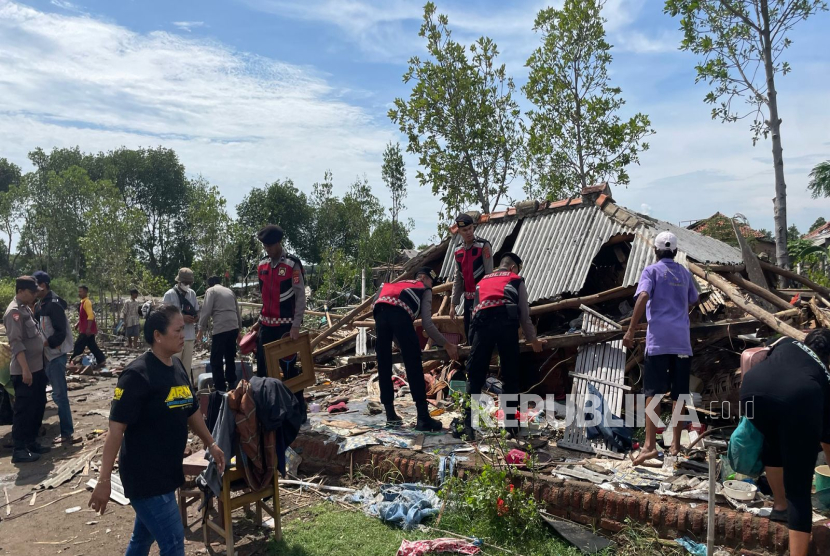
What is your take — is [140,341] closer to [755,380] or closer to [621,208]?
[621,208]

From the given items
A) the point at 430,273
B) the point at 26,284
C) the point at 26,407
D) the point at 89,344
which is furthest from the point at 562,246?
the point at 89,344

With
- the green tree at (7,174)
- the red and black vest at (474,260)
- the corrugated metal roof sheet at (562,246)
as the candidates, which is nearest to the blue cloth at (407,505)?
the red and black vest at (474,260)

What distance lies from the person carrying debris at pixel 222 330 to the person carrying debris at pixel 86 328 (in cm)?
644

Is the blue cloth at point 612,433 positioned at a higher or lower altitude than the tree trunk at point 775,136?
lower

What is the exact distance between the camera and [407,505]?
442cm

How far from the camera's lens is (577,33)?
17.0 meters

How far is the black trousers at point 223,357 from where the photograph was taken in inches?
283

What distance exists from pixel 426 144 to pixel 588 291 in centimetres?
1170

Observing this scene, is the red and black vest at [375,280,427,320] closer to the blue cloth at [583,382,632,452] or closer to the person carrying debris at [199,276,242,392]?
the blue cloth at [583,382,632,452]

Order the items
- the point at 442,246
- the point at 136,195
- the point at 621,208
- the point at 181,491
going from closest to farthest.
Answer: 1. the point at 181,491
2. the point at 621,208
3. the point at 442,246
4. the point at 136,195

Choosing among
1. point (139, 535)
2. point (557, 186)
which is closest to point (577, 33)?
point (557, 186)

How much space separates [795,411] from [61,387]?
7.49 m

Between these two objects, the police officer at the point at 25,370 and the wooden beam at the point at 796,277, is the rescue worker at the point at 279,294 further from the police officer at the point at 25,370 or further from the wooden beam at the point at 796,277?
the wooden beam at the point at 796,277

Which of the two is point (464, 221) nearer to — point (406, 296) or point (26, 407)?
point (406, 296)
